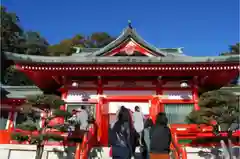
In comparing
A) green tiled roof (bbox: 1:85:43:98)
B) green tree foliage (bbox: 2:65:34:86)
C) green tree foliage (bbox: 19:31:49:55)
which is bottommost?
green tiled roof (bbox: 1:85:43:98)

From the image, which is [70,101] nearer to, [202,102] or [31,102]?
[31,102]

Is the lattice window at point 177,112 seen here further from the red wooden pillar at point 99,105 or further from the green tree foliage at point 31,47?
the green tree foliage at point 31,47

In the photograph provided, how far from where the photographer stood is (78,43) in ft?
164

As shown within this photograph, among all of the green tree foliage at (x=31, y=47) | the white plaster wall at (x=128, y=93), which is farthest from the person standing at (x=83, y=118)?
the green tree foliage at (x=31, y=47)

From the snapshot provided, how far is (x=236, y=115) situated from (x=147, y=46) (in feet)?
20.7

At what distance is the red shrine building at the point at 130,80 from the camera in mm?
10484

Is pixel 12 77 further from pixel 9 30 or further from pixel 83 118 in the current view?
pixel 83 118

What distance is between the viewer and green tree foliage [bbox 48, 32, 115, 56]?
4500cm

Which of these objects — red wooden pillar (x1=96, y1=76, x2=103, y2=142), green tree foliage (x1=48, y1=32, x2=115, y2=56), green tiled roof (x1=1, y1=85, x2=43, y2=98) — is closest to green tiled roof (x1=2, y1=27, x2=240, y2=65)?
red wooden pillar (x1=96, y1=76, x2=103, y2=142)

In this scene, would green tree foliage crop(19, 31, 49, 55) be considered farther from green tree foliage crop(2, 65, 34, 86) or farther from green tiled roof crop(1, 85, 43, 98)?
green tiled roof crop(1, 85, 43, 98)

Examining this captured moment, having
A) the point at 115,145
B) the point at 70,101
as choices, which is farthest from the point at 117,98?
the point at 115,145

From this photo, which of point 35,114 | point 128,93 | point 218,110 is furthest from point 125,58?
point 218,110

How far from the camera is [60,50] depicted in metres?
45.2

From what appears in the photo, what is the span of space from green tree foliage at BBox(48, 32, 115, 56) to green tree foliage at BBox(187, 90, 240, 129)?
119 feet
